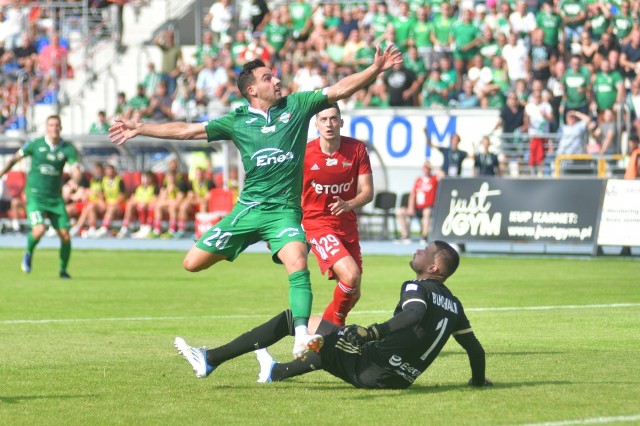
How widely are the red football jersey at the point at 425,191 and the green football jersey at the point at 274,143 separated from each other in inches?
844

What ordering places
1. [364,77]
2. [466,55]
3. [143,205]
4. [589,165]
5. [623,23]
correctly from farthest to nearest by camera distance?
1. [143,205]
2. [466,55]
3. [623,23]
4. [589,165]
5. [364,77]

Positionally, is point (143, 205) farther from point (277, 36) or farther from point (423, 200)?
point (423, 200)

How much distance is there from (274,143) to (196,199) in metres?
24.8

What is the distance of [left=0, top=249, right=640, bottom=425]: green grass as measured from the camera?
340 inches

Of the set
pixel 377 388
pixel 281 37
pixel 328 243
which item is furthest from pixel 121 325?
pixel 281 37

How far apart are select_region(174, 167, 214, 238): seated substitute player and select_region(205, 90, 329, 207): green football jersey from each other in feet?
80.4

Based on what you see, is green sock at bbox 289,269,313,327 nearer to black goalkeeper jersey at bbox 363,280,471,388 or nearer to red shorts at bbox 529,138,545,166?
black goalkeeper jersey at bbox 363,280,471,388

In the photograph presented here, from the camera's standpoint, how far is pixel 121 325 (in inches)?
596

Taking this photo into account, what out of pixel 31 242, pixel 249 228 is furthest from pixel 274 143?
pixel 31 242

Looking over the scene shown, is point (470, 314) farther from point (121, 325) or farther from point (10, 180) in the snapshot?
point (10, 180)

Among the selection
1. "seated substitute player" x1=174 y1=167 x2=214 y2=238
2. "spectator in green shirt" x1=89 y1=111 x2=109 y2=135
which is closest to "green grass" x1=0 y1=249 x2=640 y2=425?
"seated substitute player" x1=174 y1=167 x2=214 y2=238

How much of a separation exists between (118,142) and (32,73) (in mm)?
32478

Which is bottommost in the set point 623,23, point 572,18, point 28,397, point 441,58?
point 28,397

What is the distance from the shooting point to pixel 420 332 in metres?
9.04
